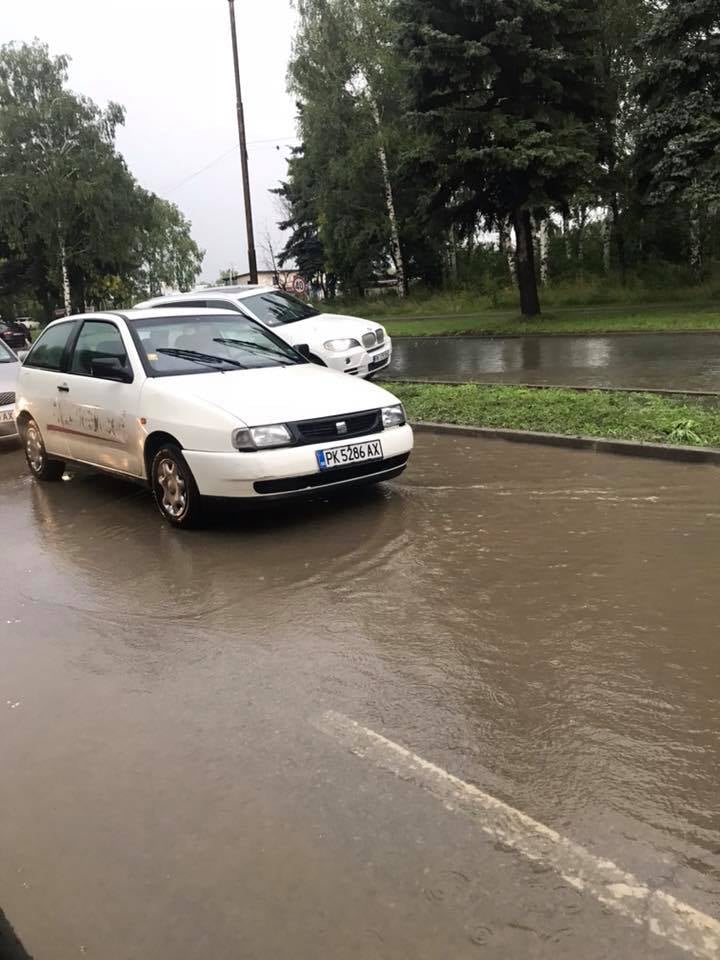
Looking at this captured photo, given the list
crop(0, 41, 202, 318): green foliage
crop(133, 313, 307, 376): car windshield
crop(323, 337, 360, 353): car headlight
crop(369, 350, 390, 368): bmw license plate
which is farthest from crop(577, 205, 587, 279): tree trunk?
crop(133, 313, 307, 376): car windshield

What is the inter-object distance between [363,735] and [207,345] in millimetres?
4791

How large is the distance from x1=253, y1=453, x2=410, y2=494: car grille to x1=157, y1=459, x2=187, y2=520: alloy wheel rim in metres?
0.71

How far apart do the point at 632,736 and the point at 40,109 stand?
51.2 meters

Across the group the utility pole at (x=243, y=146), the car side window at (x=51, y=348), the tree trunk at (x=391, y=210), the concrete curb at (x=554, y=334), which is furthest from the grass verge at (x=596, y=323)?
the car side window at (x=51, y=348)

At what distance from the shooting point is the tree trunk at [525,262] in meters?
24.5

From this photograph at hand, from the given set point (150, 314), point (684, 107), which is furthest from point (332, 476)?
point (684, 107)

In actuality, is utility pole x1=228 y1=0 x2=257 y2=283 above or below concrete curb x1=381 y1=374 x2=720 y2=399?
above

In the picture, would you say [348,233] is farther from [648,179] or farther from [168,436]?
[168,436]

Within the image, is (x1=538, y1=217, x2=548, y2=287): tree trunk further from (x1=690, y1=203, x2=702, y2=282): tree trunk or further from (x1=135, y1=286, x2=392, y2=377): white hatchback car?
(x1=135, y1=286, x2=392, y2=377): white hatchback car

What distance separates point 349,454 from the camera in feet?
21.0

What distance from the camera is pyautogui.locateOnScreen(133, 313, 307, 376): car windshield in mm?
7113

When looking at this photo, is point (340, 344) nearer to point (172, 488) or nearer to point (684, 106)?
point (172, 488)

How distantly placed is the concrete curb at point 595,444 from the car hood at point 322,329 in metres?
3.76

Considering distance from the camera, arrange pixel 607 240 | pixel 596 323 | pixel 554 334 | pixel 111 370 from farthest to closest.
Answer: pixel 607 240 → pixel 596 323 → pixel 554 334 → pixel 111 370
